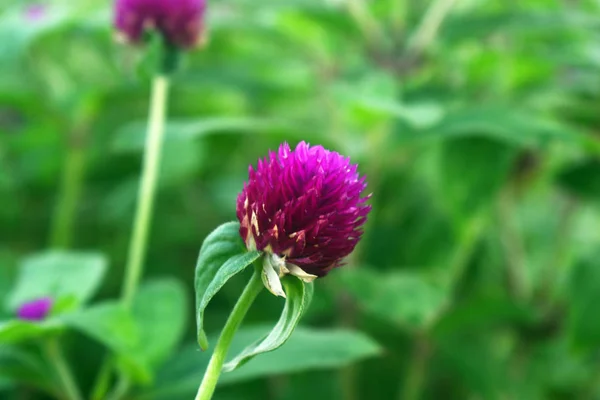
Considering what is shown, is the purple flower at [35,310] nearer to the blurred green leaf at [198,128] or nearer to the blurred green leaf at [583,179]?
the blurred green leaf at [198,128]

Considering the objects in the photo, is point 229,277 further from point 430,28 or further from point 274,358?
point 430,28

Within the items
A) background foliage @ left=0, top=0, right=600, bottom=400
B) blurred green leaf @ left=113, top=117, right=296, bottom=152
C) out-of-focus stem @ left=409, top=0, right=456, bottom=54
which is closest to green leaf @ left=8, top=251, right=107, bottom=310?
background foliage @ left=0, top=0, right=600, bottom=400

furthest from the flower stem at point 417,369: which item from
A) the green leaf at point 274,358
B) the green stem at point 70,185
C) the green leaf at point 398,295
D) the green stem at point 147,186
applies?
the green stem at point 70,185

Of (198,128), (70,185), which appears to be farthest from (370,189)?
(70,185)

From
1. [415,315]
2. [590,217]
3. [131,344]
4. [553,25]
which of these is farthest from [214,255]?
[590,217]

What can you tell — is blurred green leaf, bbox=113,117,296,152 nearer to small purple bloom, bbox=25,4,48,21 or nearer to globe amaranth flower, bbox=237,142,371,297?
small purple bloom, bbox=25,4,48,21
